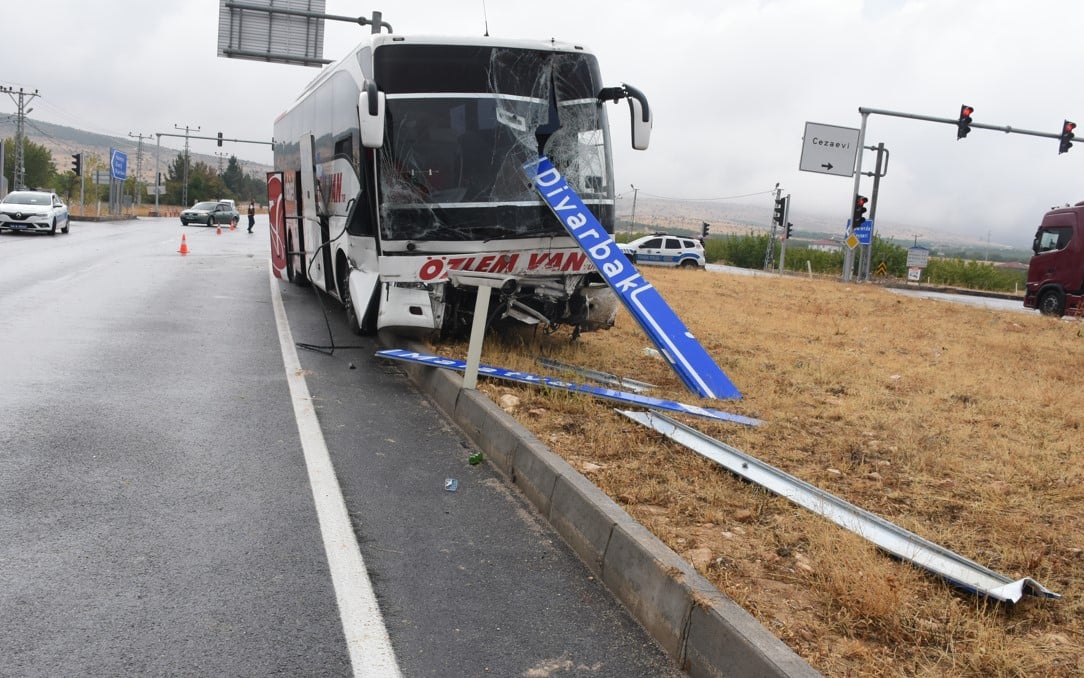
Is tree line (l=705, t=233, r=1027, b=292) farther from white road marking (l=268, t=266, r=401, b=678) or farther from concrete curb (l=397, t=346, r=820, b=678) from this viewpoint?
concrete curb (l=397, t=346, r=820, b=678)

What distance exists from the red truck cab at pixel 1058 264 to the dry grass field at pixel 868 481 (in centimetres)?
1429

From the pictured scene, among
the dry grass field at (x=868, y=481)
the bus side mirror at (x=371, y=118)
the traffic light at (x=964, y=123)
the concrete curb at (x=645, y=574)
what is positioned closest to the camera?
the concrete curb at (x=645, y=574)

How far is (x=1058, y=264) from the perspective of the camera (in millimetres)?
24938

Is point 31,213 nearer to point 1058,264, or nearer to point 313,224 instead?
point 313,224

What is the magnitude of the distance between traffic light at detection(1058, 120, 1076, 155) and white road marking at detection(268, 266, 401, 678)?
94.5 feet

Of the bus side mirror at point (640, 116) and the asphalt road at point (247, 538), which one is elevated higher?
the bus side mirror at point (640, 116)

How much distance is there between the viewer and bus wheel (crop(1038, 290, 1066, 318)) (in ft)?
81.3

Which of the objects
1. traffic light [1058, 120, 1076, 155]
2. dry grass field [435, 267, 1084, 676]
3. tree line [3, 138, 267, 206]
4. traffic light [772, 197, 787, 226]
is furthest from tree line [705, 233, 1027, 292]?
tree line [3, 138, 267, 206]

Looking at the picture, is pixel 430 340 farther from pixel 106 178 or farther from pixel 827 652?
pixel 106 178

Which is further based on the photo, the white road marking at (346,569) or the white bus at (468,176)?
the white bus at (468,176)

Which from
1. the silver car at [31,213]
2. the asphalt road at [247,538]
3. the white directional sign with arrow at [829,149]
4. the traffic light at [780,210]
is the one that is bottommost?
the asphalt road at [247,538]

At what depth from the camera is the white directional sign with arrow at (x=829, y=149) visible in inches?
1449

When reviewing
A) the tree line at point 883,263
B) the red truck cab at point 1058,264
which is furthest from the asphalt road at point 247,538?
the tree line at point 883,263

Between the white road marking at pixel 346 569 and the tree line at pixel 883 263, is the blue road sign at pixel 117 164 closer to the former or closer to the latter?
the tree line at pixel 883 263
